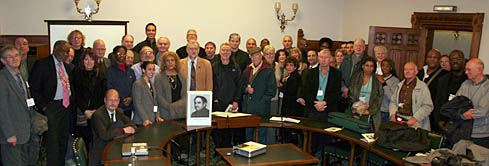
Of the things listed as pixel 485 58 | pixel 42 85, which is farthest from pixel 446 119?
pixel 42 85

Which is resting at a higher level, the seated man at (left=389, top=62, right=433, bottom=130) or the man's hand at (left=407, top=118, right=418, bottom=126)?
the seated man at (left=389, top=62, right=433, bottom=130)

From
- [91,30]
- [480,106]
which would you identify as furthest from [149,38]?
[480,106]

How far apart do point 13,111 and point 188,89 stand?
6.56ft

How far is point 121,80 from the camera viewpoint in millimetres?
5109

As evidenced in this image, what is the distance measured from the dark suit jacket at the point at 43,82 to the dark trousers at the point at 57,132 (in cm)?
9

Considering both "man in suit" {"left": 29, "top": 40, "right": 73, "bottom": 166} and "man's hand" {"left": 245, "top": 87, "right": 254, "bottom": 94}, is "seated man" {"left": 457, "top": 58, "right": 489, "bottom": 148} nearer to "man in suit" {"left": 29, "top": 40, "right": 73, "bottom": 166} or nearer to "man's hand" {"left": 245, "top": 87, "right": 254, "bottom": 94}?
"man's hand" {"left": 245, "top": 87, "right": 254, "bottom": 94}

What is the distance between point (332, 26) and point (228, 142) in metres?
6.15

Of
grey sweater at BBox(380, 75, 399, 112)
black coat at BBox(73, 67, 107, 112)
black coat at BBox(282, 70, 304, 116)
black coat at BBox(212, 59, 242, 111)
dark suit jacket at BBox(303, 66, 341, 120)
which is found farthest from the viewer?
black coat at BBox(282, 70, 304, 116)

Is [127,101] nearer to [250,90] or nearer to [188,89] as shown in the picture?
[188,89]

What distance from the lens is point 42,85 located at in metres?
4.43

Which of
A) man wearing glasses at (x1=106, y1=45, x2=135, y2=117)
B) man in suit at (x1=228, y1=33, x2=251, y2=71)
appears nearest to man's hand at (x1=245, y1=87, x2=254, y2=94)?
man in suit at (x1=228, y1=33, x2=251, y2=71)

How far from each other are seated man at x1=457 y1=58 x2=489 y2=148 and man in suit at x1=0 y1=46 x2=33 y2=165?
14.8 feet

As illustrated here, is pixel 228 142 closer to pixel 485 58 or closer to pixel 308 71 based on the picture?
pixel 308 71

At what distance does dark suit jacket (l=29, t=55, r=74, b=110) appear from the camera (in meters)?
4.39
